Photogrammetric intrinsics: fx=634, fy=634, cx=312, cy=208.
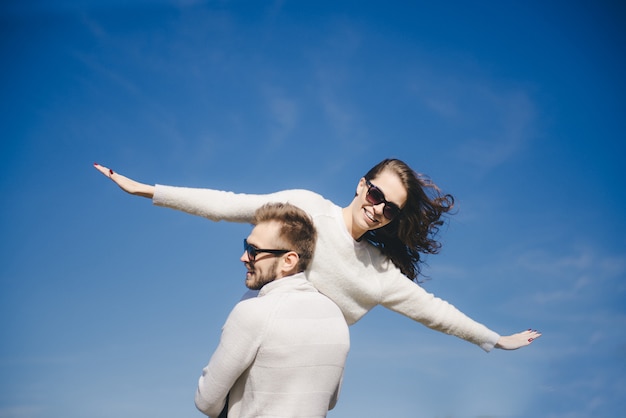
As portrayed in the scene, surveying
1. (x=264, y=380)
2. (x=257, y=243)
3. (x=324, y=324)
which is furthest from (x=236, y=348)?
(x=257, y=243)

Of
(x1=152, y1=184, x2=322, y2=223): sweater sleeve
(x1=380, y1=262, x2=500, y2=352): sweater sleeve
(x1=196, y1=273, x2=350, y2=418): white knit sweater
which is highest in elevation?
(x1=152, y1=184, x2=322, y2=223): sweater sleeve

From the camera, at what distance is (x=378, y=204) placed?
209 inches

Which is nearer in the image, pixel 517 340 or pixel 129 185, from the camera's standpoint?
pixel 129 185

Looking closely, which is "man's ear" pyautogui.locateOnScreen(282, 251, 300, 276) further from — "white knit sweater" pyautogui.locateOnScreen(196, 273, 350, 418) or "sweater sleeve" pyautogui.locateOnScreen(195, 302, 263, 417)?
"sweater sleeve" pyautogui.locateOnScreen(195, 302, 263, 417)

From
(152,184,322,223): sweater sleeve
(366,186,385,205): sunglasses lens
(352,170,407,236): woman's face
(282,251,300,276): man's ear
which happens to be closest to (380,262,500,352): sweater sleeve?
(352,170,407,236): woman's face

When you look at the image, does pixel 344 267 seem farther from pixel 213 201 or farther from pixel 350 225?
pixel 213 201

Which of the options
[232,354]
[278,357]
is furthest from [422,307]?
[232,354]

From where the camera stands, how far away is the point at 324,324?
379 centimetres

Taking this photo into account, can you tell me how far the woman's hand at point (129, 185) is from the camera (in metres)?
5.16

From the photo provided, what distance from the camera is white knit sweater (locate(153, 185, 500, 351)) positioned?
512 centimetres

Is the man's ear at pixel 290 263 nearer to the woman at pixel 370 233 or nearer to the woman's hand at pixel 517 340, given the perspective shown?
the woman at pixel 370 233

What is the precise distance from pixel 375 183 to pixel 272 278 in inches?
65.3

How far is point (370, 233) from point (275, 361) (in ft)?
7.22

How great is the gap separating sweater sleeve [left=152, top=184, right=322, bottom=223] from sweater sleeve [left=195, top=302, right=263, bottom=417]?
4.70 ft
